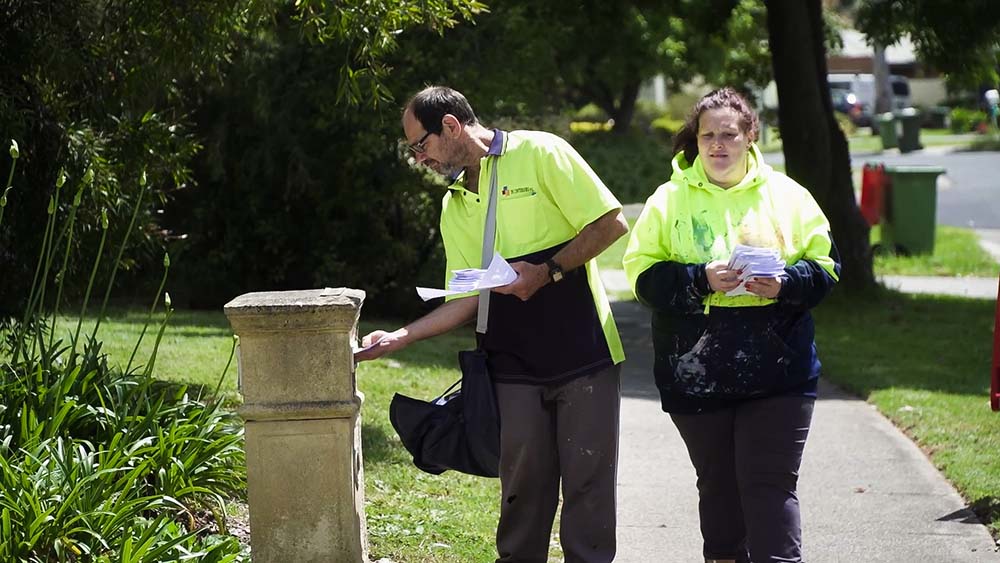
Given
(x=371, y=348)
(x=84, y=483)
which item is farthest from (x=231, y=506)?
Result: (x=371, y=348)

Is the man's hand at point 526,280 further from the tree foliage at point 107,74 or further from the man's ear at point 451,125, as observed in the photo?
the tree foliage at point 107,74

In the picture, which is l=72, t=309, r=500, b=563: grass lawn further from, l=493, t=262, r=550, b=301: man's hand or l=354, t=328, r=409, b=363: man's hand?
l=493, t=262, r=550, b=301: man's hand

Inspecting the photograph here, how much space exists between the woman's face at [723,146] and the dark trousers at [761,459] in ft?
2.38

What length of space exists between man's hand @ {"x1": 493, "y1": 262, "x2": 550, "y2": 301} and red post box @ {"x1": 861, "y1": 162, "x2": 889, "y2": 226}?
14.2 m

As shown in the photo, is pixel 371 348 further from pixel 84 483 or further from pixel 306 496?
pixel 84 483

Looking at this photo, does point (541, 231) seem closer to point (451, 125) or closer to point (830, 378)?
point (451, 125)

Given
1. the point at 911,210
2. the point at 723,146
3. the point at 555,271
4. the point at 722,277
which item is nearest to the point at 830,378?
the point at 723,146

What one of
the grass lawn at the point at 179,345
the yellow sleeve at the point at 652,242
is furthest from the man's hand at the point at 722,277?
the grass lawn at the point at 179,345

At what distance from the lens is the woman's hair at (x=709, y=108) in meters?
4.52

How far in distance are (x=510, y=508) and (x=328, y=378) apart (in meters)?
0.72

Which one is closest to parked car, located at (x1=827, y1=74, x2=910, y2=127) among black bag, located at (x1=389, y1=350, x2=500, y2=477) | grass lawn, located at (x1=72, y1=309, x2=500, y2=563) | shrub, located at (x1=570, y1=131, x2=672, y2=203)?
shrub, located at (x1=570, y1=131, x2=672, y2=203)

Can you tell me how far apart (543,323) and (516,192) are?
42 cm

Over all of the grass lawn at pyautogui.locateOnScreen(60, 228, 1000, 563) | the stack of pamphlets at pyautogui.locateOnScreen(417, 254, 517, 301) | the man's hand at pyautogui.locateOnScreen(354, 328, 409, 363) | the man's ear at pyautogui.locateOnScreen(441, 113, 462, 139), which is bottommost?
the grass lawn at pyautogui.locateOnScreen(60, 228, 1000, 563)

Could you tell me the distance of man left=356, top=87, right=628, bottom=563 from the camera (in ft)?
14.4
